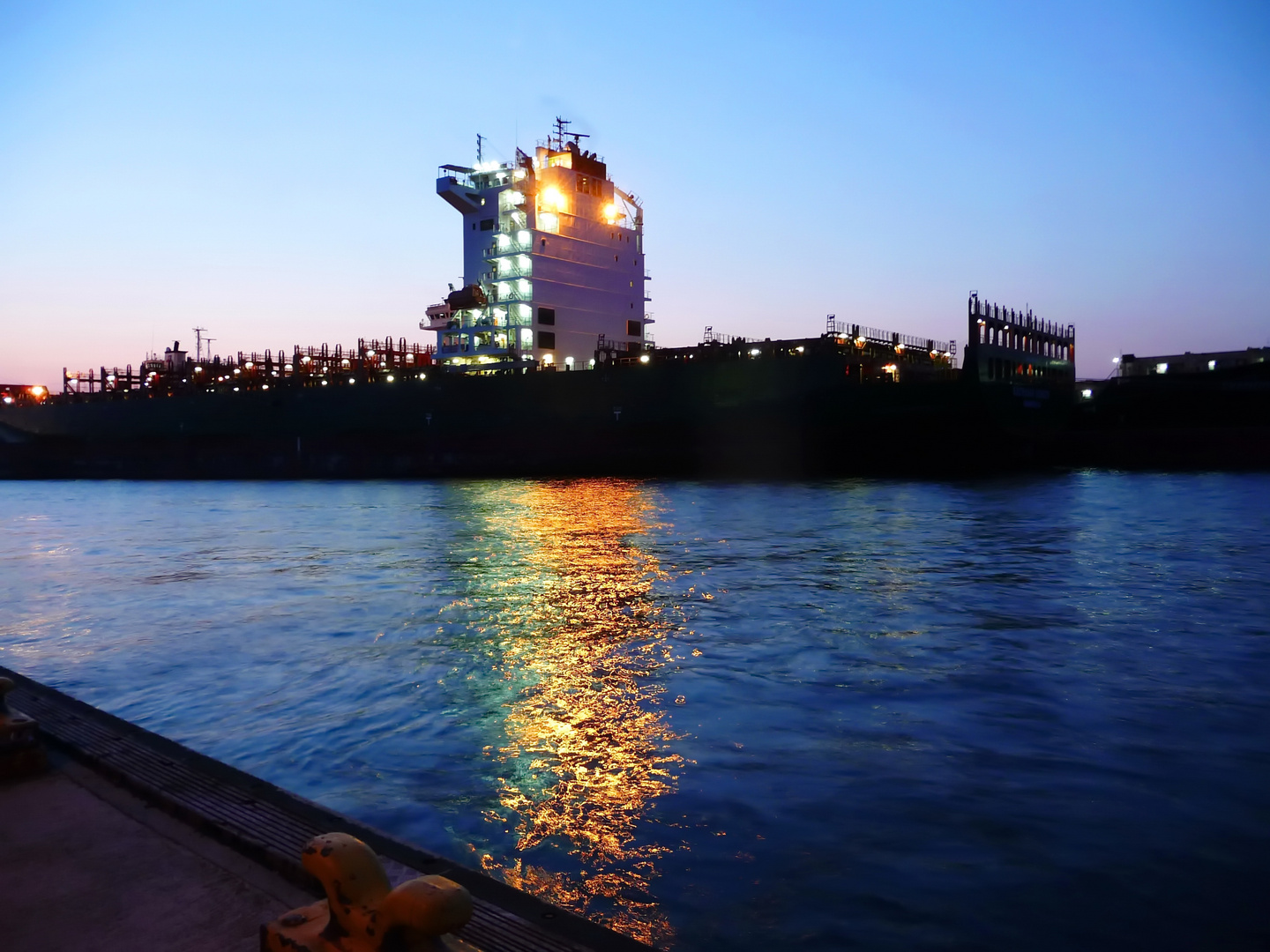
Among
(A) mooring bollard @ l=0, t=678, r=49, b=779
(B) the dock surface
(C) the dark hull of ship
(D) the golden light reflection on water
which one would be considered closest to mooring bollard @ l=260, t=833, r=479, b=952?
(B) the dock surface

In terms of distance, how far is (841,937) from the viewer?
11.1 ft

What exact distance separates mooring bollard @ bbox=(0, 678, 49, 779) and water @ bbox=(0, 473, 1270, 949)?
152 cm

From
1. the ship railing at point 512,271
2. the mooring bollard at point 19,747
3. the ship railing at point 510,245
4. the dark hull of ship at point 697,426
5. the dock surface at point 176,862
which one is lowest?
the dock surface at point 176,862

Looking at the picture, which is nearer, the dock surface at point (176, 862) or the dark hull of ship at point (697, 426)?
the dock surface at point (176, 862)

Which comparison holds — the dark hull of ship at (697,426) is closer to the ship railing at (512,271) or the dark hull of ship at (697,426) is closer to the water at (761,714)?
the ship railing at (512,271)

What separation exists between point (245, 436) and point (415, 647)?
41415 millimetres

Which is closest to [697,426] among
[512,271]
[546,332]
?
[546,332]

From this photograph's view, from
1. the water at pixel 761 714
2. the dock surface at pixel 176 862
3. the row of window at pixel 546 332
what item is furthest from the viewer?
the row of window at pixel 546 332

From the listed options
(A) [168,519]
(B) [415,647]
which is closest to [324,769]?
(B) [415,647]

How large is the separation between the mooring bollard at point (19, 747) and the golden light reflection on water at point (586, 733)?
2.04 metres

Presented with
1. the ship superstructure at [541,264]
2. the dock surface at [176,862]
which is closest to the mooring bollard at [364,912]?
the dock surface at [176,862]

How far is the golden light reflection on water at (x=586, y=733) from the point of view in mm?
3818

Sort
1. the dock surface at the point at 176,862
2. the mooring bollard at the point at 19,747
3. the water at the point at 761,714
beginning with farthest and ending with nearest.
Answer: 1. the water at the point at 761,714
2. the mooring bollard at the point at 19,747
3. the dock surface at the point at 176,862

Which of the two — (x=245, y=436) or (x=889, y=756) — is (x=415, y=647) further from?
(x=245, y=436)
